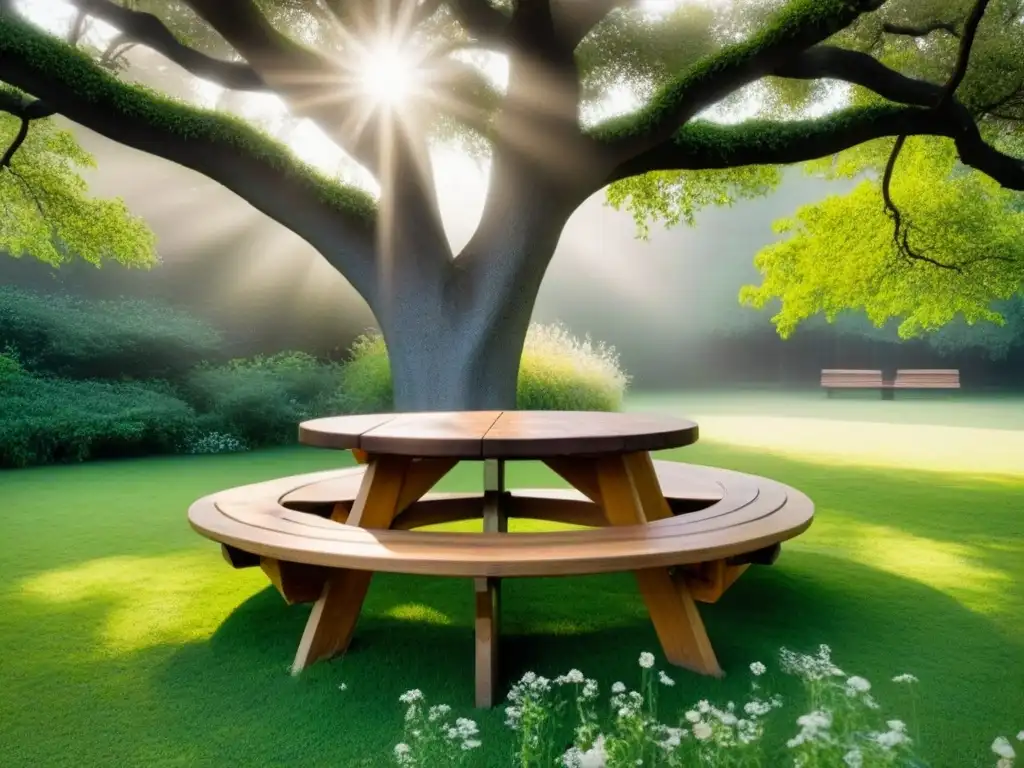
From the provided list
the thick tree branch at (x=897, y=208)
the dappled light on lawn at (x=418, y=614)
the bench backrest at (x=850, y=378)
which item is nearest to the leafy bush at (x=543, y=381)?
the thick tree branch at (x=897, y=208)

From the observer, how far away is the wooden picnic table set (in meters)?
2.41

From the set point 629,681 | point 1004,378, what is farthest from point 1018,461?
point 1004,378

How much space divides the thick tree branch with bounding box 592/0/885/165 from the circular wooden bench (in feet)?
11.7

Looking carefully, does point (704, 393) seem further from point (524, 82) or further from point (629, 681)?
point (629, 681)

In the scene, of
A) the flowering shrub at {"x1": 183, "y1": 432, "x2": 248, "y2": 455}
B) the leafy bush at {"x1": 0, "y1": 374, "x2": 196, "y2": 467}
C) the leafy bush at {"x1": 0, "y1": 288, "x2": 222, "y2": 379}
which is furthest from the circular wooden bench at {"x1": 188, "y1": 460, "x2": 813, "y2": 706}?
the leafy bush at {"x1": 0, "y1": 288, "x2": 222, "y2": 379}

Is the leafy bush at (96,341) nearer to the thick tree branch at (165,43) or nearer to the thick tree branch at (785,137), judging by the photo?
the thick tree branch at (165,43)

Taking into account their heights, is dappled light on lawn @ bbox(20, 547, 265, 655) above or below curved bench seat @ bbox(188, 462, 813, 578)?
below

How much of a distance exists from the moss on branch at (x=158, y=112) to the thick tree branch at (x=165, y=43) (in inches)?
64.0

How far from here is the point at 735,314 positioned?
28203mm

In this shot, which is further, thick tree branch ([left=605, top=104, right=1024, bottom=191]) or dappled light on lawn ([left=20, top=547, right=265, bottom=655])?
thick tree branch ([left=605, top=104, right=1024, bottom=191])

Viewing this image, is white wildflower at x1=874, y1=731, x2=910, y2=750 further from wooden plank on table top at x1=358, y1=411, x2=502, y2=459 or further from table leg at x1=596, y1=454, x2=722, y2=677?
wooden plank on table top at x1=358, y1=411, x2=502, y2=459

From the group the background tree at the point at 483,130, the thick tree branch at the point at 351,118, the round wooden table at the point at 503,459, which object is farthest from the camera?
the thick tree branch at the point at 351,118

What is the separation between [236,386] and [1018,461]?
9.68 meters

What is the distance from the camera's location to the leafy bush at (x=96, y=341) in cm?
1179
